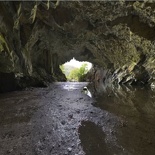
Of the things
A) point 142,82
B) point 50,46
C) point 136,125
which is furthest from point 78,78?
point 136,125

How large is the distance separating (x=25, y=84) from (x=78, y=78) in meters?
31.7

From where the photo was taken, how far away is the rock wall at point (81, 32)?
37.7 ft

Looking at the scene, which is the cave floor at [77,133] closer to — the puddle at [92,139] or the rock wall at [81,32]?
the puddle at [92,139]

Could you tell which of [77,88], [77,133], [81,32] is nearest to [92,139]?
[77,133]

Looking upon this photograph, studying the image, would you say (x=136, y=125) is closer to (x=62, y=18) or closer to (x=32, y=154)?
(x=32, y=154)

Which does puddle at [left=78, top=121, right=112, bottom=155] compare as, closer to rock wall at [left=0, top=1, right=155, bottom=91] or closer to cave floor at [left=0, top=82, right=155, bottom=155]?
cave floor at [left=0, top=82, right=155, bottom=155]

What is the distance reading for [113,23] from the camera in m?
14.8

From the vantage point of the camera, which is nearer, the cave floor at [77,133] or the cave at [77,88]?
the cave floor at [77,133]

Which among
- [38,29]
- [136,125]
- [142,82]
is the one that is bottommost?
[142,82]

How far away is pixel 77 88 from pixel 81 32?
5084 millimetres

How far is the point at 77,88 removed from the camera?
1576 centimetres

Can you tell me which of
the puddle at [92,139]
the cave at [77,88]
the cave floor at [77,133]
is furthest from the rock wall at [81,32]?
the puddle at [92,139]

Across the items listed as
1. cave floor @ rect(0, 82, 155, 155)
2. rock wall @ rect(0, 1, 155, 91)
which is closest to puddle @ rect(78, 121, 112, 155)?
cave floor @ rect(0, 82, 155, 155)

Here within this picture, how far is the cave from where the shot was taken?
12.3 feet
